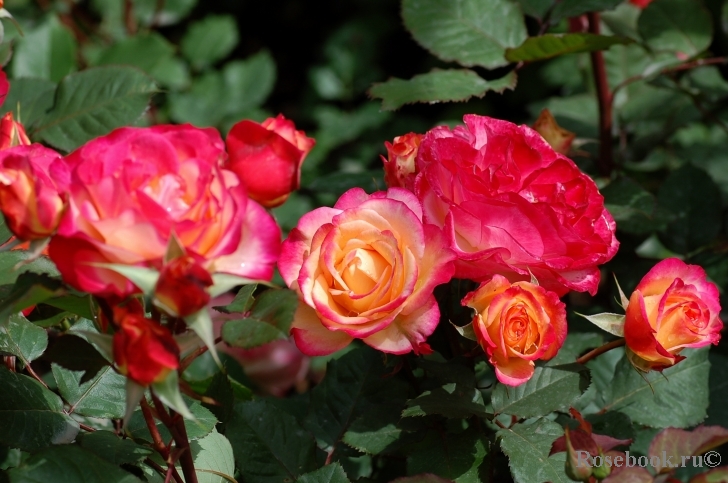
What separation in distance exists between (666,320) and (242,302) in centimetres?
34

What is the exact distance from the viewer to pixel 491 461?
2.32 ft

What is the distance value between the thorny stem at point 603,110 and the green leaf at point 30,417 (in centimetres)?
85

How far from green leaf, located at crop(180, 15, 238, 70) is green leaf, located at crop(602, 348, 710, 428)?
1489 millimetres

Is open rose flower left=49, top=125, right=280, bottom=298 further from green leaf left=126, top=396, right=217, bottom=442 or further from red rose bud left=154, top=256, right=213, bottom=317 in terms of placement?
green leaf left=126, top=396, right=217, bottom=442

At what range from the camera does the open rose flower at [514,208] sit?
626 mm

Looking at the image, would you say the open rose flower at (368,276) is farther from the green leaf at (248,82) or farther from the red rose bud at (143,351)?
the green leaf at (248,82)

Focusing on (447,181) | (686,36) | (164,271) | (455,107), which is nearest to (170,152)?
(164,271)

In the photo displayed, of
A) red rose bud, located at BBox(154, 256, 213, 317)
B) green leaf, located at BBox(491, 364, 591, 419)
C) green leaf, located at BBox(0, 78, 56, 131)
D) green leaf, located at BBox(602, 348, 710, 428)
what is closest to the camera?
red rose bud, located at BBox(154, 256, 213, 317)

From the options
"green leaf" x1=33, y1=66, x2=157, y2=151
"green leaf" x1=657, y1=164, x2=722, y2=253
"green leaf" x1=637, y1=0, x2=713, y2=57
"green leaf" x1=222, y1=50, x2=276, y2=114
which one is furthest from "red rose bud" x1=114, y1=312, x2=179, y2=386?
"green leaf" x1=222, y1=50, x2=276, y2=114

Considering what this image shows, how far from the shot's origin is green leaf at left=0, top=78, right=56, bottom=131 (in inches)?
39.0

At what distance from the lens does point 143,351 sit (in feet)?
1.58

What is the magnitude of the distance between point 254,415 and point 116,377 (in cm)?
14

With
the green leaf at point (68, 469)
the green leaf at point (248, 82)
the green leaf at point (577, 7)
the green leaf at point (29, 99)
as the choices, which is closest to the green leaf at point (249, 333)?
the green leaf at point (68, 469)

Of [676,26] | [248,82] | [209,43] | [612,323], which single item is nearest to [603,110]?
[676,26]
